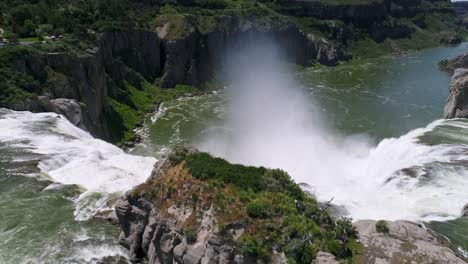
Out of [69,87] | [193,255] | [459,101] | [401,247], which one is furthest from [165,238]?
[459,101]

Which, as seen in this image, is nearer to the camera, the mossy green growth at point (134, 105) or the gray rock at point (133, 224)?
the gray rock at point (133, 224)

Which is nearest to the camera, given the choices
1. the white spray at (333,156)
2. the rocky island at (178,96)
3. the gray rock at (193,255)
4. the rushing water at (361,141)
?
the gray rock at (193,255)

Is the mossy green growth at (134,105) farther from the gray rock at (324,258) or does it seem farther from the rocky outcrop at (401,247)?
the gray rock at (324,258)

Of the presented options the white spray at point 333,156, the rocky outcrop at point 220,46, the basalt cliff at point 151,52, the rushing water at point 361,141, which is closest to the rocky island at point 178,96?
the basalt cliff at point 151,52

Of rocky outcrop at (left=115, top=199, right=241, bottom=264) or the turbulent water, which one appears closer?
rocky outcrop at (left=115, top=199, right=241, bottom=264)

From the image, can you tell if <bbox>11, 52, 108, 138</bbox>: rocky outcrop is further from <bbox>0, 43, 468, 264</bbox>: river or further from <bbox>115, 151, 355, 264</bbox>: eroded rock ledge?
<bbox>115, 151, 355, 264</bbox>: eroded rock ledge

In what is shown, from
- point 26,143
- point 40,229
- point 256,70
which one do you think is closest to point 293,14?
point 256,70

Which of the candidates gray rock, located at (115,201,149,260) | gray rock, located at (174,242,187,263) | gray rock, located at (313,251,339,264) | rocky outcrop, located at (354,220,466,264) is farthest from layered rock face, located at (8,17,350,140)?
gray rock, located at (313,251,339,264)
